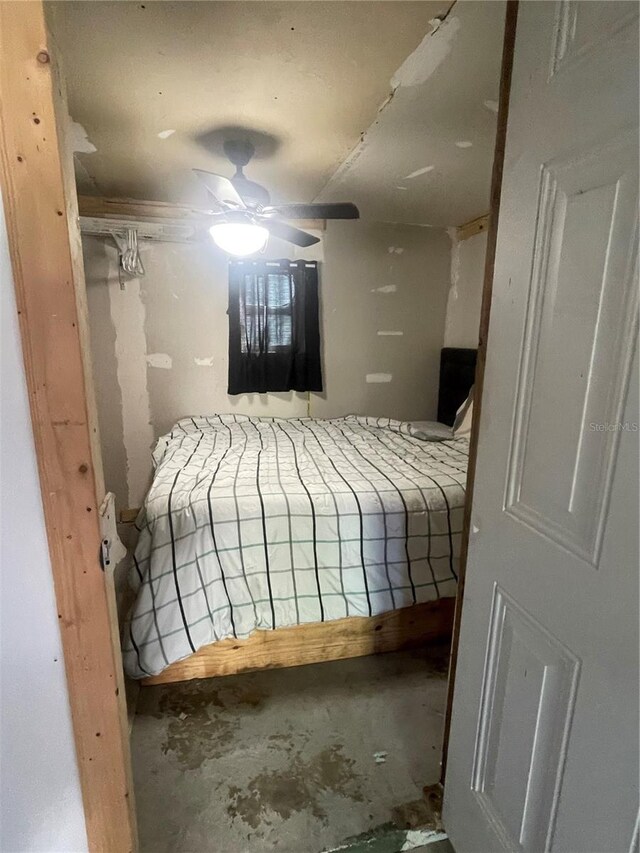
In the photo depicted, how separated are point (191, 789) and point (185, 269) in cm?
329

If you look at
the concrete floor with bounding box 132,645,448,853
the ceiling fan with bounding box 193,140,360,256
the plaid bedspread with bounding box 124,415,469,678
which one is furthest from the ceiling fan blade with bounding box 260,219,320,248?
the concrete floor with bounding box 132,645,448,853

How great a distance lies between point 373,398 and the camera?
4.02 metres

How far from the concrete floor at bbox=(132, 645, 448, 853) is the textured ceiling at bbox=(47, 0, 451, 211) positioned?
6.67 ft

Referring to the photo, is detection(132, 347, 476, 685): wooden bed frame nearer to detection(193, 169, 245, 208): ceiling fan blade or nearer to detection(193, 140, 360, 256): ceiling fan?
detection(193, 140, 360, 256): ceiling fan

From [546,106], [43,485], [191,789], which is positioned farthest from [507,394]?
[191,789]

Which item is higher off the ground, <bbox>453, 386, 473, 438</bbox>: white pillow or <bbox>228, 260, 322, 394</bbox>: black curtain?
<bbox>228, 260, 322, 394</bbox>: black curtain

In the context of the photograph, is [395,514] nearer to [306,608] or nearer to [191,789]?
[306,608]

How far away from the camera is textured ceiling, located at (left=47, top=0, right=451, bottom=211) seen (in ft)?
4.24

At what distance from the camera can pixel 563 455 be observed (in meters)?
0.81

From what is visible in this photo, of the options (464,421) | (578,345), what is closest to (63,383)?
(578,345)

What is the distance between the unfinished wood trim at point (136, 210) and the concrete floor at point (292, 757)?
9.90 ft

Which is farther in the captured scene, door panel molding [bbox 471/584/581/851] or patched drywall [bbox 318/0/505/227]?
patched drywall [bbox 318/0/505/227]

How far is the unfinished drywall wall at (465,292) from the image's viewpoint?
3.63 metres

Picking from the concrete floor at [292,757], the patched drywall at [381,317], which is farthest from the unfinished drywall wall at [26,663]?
the patched drywall at [381,317]
